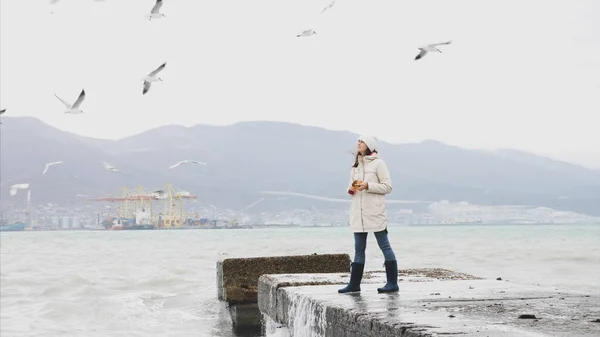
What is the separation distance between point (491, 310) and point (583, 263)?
23.9 meters

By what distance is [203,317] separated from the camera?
46.7 ft

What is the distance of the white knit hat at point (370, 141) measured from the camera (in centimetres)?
768

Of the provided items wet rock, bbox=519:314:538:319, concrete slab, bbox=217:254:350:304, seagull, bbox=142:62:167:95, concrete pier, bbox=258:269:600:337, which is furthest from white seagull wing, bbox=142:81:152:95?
wet rock, bbox=519:314:538:319

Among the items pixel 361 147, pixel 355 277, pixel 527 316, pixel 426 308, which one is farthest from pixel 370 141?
pixel 527 316

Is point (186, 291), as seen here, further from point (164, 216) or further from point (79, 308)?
point (164, 216)

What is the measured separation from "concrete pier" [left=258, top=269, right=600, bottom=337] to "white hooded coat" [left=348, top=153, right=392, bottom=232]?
62 centimetres

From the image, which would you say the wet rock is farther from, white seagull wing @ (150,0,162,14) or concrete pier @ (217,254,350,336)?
white seagull wing @ (150,0,162,14)

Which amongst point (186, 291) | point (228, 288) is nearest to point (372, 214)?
point (228, 288)

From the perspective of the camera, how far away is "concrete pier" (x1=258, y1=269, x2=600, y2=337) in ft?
17.5

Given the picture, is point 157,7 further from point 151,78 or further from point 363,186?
point 363,186

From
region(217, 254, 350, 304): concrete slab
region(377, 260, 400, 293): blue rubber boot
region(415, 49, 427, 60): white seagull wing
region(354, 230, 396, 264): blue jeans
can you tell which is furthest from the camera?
region(415, 49, 427, 60): white seagull wing

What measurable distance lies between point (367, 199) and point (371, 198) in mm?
37

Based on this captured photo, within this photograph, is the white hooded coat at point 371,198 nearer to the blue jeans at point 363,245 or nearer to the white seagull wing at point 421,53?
the blue jeans at point 363,245

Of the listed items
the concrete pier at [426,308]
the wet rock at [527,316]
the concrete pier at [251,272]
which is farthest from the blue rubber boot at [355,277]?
the concrete pier at [251,272]
